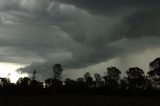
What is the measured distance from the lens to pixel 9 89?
11031cm

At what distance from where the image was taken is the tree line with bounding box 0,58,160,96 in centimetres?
11181

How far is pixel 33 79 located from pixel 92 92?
151 ft

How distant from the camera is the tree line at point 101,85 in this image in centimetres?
11181

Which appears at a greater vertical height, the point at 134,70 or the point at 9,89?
the point at 134,70

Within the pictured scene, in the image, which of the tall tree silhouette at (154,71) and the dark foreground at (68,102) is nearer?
the dark foreground at (68,102)

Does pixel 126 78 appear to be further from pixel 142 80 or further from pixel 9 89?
pixel 9 89

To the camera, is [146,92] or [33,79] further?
[33,79]

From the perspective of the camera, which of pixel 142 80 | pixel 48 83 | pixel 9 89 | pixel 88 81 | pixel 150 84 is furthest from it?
pixel 88 81

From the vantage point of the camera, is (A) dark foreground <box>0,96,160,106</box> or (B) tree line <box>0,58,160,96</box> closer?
(A) dark foreground <box>0,96,160,106</box>

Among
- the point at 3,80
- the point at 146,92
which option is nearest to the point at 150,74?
the point at 146,92

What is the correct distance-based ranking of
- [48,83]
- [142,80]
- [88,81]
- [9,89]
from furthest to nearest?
1. [88,81]
2. [48,83]
3. [142,80]
4. [9,89]

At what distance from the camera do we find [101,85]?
153250 mm

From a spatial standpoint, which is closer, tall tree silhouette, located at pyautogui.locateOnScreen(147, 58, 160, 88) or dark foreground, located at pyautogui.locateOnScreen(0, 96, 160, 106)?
dark foreground, located at pyautogui.locateOnScreen(0, 96, 160, 106)

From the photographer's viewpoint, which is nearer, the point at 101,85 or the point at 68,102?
the point at 68,102
